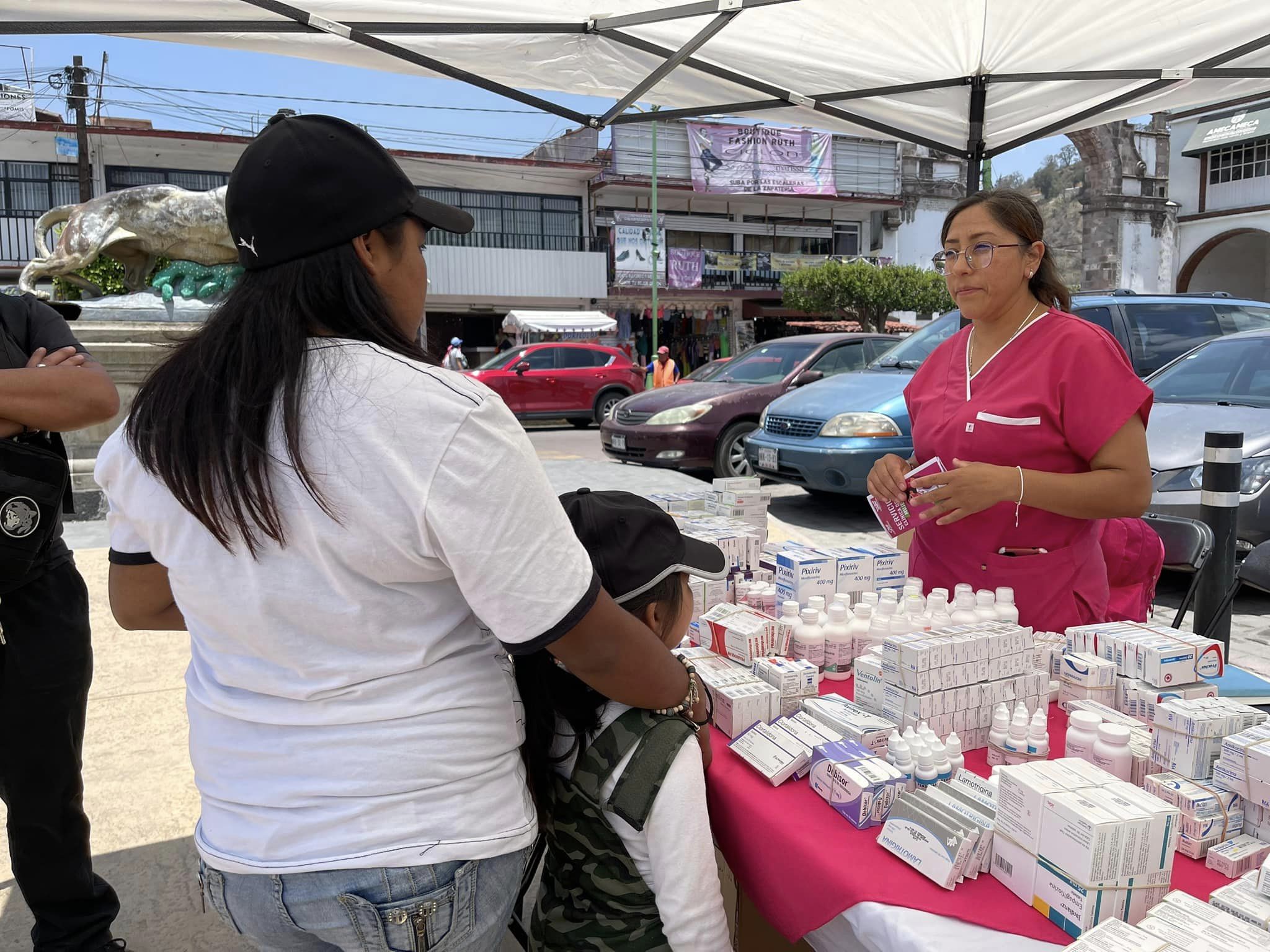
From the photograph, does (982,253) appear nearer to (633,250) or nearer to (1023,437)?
(1023,437)

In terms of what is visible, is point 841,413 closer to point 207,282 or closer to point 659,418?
point 659,418

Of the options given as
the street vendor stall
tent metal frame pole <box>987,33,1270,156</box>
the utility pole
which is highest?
the utility pole

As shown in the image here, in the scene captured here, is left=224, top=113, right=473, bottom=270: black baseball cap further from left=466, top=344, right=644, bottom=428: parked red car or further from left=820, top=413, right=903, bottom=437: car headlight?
left=466, top=344, right=644, bottom=428: parked red car

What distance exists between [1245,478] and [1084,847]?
16.4 ft

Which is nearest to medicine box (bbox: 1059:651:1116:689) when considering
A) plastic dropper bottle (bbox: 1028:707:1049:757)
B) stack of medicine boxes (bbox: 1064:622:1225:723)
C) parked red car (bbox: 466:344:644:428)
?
stack of medicine boxes (bbox: 1064:622:1225:723)

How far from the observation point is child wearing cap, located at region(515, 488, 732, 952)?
4.50 ft

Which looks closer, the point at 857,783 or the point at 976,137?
the point at 857,783

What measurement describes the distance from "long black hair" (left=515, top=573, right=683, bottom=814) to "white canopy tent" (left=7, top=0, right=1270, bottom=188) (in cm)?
233

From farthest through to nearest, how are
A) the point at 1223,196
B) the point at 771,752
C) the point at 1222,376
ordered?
the point at 1223,196, the point at 1222,376, the point at 771,752

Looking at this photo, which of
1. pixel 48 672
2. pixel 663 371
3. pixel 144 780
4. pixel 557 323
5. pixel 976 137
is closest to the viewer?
pixel 48 672

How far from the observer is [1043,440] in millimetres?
2279

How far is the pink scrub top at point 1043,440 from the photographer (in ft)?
7.27

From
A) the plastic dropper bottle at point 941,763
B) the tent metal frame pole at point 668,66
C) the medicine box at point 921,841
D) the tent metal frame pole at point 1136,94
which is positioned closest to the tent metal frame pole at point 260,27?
the tent metal frame pole at point 668,66

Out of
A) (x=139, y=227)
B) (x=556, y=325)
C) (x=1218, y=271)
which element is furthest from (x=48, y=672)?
(x=1218, y=271)
